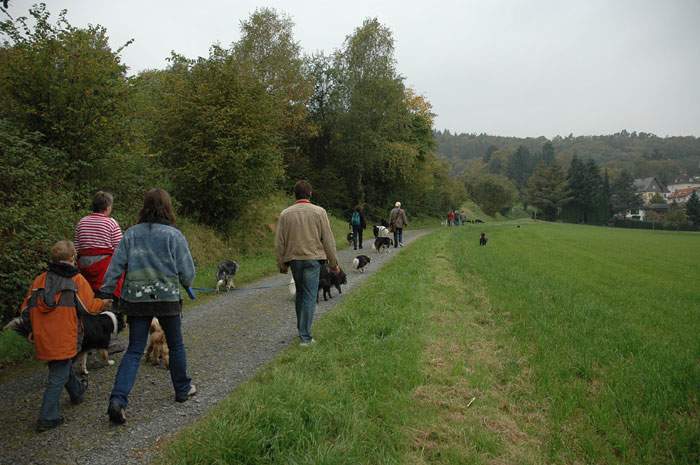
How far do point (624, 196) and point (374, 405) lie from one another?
360 feet

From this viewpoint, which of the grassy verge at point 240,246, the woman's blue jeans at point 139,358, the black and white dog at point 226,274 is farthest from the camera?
the grassy verge at point 240,246

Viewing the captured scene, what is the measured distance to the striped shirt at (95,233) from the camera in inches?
214

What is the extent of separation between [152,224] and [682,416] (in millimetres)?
5956

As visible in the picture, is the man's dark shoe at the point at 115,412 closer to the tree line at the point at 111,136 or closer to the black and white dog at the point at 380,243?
the tree line at the point at 111,136

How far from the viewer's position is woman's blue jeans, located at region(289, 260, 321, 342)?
19.3ft

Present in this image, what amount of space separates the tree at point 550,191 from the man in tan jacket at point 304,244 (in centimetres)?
9119

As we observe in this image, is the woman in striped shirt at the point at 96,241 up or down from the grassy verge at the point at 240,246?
up

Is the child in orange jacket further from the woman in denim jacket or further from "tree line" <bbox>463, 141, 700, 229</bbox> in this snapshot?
"tree line" <bbox>463, 141, 700, 229</bbox>

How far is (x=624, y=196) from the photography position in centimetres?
9450

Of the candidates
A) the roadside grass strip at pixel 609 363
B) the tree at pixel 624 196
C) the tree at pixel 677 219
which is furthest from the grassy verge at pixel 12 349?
the tree at pixel 624 196

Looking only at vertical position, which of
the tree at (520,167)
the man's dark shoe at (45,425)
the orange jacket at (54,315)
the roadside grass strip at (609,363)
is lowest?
the roadside grass strip at (609,363)

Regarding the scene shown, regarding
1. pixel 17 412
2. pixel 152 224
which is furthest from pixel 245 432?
pixel 17 412

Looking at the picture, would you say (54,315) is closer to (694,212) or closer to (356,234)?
(356,234)

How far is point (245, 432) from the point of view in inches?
135
